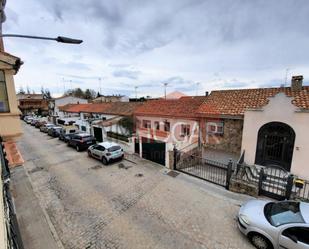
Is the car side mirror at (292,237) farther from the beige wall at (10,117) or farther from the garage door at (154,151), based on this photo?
the beige wall at (10,117)

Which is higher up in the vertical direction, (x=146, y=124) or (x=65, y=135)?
(x=146, y=124)

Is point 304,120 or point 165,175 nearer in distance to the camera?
point 304,120

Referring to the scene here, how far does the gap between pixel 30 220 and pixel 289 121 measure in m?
13.5

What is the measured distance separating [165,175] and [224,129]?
5.52 metres

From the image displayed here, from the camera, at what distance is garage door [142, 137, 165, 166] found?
12.9 m

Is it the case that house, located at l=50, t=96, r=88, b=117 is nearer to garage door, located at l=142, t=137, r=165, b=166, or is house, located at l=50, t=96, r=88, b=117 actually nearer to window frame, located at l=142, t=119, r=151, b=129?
window frame, located at l=142, t=119, r=151, b=129

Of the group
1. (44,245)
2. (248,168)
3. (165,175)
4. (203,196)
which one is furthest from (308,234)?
(44,245)

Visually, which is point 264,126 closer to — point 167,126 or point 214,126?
point 214,126

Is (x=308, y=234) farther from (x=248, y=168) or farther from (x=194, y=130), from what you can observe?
(x=194, y=130)

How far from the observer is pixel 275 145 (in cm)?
1009

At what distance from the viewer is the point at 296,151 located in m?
9.30

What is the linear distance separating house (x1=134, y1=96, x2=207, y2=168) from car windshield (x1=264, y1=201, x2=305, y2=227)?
676 centimetres

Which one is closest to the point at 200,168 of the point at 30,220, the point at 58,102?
the point at 30,220

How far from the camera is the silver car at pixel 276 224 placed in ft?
16.0
